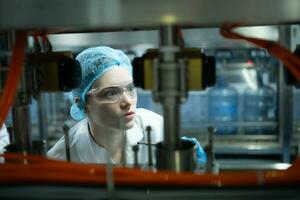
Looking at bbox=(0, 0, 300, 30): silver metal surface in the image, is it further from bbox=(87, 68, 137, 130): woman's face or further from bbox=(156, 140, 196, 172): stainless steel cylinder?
bbox=(87, 68, 137, 130): woman's face

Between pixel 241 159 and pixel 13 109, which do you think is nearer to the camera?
pixel 13 109

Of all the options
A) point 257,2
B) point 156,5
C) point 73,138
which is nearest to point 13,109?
point 156,5

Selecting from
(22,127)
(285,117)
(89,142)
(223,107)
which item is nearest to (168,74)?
(22,127)

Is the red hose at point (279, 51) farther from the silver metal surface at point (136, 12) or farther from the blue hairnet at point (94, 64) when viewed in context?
the blue hairnet at point (94, 64)

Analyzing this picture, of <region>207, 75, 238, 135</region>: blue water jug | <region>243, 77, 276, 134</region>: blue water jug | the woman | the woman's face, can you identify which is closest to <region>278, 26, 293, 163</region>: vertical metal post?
<region>243, 77, 276, 134</region>: blue water jug

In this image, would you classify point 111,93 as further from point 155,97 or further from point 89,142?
point 155,97

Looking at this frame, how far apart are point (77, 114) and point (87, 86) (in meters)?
0.33

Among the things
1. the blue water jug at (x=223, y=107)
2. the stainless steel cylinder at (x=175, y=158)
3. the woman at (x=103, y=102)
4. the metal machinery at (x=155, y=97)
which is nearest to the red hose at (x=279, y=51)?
the metal machinery at (x=155, y=97)

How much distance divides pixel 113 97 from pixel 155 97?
0.97 meters

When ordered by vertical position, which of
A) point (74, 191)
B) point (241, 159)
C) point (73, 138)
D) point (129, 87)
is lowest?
point (241, 159)

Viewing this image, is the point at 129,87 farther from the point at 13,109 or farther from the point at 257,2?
the point at 257,2

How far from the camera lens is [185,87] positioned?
55 centimetres

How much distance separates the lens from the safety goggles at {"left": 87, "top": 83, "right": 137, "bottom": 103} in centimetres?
150

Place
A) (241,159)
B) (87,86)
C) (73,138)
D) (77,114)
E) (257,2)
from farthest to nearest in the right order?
(241,159) < (77,114) < (73,138) < (87,86) < (257,2)
